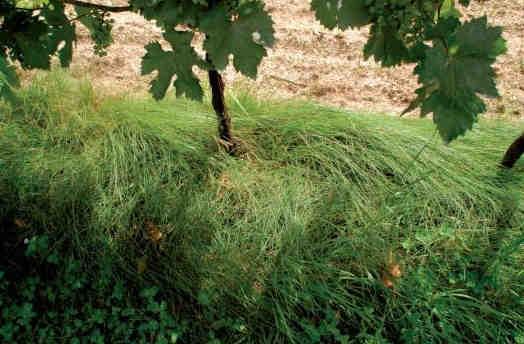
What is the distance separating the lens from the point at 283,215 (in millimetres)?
→ 2018

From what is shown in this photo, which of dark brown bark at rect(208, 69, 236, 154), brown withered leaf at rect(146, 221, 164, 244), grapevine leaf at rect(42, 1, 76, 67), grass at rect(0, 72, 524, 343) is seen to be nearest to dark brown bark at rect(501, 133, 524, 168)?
grass at rect(0, 72, 524, 343)

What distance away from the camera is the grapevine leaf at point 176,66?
48.4 inches

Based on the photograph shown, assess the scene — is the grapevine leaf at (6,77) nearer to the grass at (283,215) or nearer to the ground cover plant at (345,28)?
the ground cover plant at (345,28)

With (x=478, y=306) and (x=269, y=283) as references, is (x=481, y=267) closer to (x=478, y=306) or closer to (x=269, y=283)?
(x=478, y=306)

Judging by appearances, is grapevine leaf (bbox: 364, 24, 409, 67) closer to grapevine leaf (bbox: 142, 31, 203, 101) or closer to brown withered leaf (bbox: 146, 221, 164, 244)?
grapevine leaf (bbox: 142, 31, 203, 101)

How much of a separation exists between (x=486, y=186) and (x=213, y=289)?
4.36ft

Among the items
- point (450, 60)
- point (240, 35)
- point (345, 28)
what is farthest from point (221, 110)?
point (450, 60)

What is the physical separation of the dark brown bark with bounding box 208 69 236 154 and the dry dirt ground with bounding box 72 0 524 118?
2.17ft

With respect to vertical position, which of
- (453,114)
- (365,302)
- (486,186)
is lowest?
(365,302)

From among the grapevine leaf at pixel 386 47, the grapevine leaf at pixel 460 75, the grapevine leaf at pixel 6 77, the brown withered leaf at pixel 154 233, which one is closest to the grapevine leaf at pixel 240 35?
the grapevine leaf at pixel 386 47

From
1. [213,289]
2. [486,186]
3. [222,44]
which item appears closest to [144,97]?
[213,289]

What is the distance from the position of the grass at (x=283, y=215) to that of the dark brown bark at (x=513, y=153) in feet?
0.16

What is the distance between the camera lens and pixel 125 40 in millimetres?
3184

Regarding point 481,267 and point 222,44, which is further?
point 481,267
